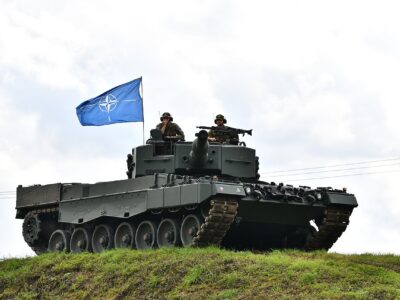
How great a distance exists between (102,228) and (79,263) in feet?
12.1

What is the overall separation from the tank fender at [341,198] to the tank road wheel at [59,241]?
7.81 metres

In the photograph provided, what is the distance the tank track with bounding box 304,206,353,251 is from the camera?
76.1ft

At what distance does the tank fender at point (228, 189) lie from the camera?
68.6 feet

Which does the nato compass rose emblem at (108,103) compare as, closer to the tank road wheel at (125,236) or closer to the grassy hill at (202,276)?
the tank road wheel at (125,236)

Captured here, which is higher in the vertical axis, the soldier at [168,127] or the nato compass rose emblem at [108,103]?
the nato compass rose emblem at [108,103]

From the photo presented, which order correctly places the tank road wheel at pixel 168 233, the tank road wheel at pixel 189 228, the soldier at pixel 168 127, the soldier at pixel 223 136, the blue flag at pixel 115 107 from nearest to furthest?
the tank road wheel at pixel 189 228, the tank road wheel at pixel 168 233, the soldier at pixel 223 136, the soldier at pixel 168 127, the blue flag at pixel 115 107

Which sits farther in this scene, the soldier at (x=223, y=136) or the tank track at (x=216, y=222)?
the soldier at (x=223, y=136)

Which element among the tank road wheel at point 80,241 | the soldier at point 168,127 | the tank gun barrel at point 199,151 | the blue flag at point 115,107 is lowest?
the tank road wheel at point 80,241

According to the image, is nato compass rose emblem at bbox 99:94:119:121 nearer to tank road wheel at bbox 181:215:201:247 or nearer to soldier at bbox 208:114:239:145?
soldier at bbox 208:114:239:145

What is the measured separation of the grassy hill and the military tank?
1.54 m

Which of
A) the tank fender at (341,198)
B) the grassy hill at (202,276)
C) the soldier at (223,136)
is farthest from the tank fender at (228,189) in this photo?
the soldier at (223,136)

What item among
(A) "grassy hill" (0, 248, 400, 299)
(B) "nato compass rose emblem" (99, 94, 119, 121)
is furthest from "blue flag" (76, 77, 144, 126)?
(A) "grassy hill" (0, 248, 400, 299)

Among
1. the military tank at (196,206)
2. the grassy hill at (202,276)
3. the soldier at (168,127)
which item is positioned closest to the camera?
the grassy hill at (202,276)

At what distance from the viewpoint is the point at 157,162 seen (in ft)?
79.9
